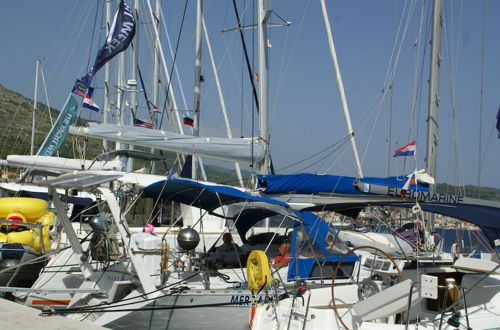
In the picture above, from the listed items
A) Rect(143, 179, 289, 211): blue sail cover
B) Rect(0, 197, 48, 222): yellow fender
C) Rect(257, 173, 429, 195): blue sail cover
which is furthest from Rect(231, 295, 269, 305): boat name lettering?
Rect(0, 197, 48, 222): yellow fender

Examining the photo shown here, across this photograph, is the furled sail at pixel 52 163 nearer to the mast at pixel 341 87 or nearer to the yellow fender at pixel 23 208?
the yellow fender at pixel 23 208

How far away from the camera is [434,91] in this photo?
13.7 meters

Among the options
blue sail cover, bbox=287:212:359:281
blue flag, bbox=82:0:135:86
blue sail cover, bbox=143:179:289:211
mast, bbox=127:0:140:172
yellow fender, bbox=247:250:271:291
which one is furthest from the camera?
mast, bbox=127:0:140:172

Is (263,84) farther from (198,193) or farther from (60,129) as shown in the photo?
(60,129)

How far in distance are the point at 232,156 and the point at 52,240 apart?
17.1 ft

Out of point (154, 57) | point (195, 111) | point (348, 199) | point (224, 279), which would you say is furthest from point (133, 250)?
point (154, 57)

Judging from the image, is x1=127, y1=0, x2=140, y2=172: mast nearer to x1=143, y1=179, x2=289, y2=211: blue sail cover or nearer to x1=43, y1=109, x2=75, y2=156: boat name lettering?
x1=43, y1=109, x2=75, y2=156: boat name lettering

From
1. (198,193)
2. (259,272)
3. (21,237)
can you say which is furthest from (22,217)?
(259,272)

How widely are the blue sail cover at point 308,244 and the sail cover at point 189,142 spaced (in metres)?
4.37

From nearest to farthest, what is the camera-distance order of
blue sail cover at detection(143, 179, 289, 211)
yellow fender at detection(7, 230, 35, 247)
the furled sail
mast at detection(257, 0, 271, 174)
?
blue sail cover at detection(143, 179, 289, 211)
mast at detection(257, 0, 271, 174)
yellow fender at detection(7, 230, 35, 247)
the furled sail

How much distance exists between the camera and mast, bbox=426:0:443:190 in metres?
13.3

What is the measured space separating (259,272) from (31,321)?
3.03 metres

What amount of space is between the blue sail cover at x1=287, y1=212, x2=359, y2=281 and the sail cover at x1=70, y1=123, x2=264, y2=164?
14.3ft

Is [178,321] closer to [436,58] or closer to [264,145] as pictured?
[264,145]
